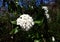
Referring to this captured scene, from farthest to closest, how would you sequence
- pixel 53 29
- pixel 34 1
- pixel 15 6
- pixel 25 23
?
pixel 34 1 < pixel 15 6 < pixel 53 29 < pixel 25 23

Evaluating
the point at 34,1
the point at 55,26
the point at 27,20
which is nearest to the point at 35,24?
the point at 27,20

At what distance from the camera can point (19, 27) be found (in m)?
2.12

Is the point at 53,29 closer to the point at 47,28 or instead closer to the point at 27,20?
the point at 47,28

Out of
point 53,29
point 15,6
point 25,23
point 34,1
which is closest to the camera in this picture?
point 25,23

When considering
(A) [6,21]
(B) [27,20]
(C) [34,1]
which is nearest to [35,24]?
(B) [27,20]

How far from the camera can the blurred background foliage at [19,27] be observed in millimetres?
2133

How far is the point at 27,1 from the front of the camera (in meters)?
2.69

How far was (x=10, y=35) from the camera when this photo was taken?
2223mm

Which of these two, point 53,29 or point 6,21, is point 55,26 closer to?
point 53,29

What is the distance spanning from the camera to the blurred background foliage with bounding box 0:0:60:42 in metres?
2.13

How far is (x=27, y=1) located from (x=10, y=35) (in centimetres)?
62

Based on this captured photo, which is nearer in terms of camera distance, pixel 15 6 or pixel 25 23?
pixel 25 23

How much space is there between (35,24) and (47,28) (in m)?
0.12

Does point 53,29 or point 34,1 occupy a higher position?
point 34,1
